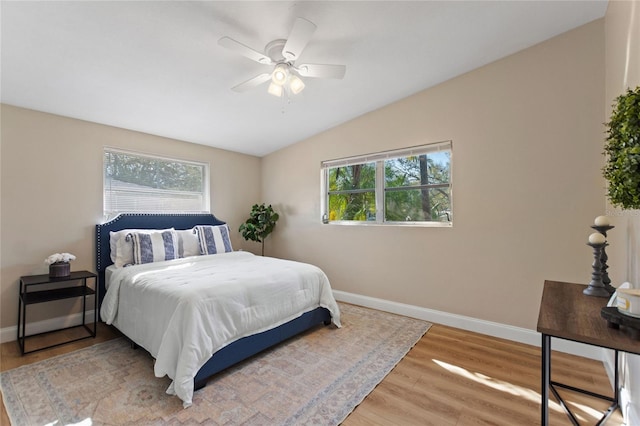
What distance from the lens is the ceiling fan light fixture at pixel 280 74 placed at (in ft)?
7.64

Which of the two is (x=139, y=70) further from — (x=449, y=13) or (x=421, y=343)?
(x=421, y=343)

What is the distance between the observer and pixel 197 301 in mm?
2074

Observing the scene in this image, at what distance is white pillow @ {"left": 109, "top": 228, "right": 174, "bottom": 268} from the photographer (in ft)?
10.4

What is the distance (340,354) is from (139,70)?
3.06m

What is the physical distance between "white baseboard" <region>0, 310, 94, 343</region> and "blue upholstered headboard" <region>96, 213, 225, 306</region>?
228 millimetres

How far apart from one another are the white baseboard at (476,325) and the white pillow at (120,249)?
8.93 ft

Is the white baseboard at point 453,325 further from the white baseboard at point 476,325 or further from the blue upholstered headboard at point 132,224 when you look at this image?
the blue upholstered headboard at point 132,224

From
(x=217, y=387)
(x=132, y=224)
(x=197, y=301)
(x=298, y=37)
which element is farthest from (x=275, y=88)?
(x=132, y=224)

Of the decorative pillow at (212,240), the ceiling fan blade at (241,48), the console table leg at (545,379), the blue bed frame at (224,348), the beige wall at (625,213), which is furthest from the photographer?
the decorative pillow at (212,240)

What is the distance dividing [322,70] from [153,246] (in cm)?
263

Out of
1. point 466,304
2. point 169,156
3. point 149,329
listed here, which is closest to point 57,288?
point 149,329

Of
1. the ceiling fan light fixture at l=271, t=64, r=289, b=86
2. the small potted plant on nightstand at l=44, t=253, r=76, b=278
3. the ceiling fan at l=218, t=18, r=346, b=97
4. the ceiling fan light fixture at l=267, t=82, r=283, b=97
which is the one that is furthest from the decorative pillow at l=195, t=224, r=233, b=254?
the ceiling fan light fixture at l=271, t=64, r=289, b=86

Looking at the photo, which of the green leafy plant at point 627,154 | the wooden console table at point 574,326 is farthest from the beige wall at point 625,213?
the green leafy plant at point 627,154

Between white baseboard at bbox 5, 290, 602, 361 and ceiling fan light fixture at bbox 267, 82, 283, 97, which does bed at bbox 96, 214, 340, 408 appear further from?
ceiling fan light fixture at bbox 267, 82, 283, 97
